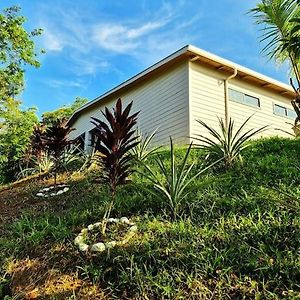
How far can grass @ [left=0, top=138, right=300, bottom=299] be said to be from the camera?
3.09 meters

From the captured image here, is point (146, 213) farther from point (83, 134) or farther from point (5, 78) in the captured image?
point (83, 134)

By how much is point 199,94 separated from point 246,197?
6652 mm

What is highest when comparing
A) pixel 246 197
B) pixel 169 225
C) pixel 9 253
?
pixel 246 197

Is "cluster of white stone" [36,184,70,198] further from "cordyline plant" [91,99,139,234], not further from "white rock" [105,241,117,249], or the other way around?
"white rock" [105,241,117,249]

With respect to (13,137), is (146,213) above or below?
below

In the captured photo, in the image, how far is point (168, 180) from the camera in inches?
181

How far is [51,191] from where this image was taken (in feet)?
24.3

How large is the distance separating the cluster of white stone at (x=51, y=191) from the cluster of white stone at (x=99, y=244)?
2784mm

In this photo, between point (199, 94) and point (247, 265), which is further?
point (199, 94)

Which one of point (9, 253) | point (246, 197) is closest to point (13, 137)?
point (9, 253)

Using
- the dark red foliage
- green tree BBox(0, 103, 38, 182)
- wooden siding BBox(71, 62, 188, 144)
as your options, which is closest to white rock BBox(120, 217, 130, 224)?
the dark red foliage

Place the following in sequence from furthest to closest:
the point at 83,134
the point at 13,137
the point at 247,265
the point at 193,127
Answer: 1. the point at 83,134
2. the point at 13,137
3. the point at 193,127
4. the point at 247,265

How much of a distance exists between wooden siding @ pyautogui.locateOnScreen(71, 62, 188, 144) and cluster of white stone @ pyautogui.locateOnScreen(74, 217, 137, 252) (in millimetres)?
5780

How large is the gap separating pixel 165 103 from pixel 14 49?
21.1 ft
